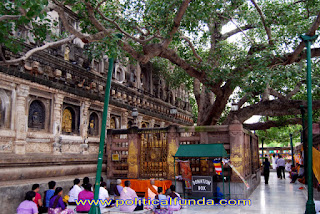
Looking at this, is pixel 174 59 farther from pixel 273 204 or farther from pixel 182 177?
pixel 273 204

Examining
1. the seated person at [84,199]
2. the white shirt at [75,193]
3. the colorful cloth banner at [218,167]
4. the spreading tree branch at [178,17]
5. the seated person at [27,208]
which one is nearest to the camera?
the seated person at [27,208]

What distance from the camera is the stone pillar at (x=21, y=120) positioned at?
1234 cm

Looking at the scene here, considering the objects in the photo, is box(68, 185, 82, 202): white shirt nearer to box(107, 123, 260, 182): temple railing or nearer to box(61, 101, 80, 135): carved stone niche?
box(107, 123, 260, 182): temple railing

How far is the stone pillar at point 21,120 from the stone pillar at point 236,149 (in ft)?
28.6

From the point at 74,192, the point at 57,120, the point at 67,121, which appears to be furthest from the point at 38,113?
the point at 74,192

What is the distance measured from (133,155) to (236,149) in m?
4.96

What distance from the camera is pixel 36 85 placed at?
13.5m

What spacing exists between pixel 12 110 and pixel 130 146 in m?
5.54

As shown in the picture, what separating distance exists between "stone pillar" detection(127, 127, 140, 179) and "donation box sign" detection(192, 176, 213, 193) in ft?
11.2

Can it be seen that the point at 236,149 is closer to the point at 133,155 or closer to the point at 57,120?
the point at 133,155

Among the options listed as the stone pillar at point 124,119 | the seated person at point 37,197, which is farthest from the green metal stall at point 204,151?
the stone pillar at point 124,119

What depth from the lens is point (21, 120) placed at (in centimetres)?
1263

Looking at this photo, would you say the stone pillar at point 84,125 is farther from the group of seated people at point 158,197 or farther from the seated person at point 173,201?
the seated person at point 173,201

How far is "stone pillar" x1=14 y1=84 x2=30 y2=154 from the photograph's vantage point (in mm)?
12344
